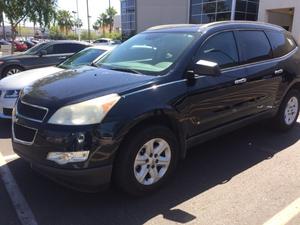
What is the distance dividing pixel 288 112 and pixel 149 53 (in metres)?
2.87

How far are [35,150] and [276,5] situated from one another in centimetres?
2922

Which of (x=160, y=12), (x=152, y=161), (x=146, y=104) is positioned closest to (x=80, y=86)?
(x=146, y=104)

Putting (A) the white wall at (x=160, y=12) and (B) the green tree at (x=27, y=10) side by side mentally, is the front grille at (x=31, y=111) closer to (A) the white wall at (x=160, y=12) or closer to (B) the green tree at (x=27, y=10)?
(B) the green tree at (x=27, y=10)

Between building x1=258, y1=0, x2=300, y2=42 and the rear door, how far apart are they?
79.3ft

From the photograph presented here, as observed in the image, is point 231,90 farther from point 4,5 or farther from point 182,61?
point 4,5

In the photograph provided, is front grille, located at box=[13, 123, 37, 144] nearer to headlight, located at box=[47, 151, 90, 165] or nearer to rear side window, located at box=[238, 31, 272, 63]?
headlight, located at box=[47, 151, 90, 165]

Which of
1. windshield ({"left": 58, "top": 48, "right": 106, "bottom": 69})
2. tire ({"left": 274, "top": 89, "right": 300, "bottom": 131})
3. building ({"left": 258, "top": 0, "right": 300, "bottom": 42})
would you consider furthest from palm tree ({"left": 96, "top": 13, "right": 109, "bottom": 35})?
tire ({"left": 274, "top": 89, "right": 300, "bottom": 131})

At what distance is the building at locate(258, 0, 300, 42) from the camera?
27.7 meters

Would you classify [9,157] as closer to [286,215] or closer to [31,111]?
[31,111]

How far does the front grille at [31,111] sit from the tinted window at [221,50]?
1.84 meters

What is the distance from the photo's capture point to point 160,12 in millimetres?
45625

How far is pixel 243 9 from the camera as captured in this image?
32.4 meters

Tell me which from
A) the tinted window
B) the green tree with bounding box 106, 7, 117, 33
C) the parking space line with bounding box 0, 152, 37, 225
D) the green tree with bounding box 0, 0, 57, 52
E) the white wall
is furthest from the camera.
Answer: the green tree with bounding box 106, 7, 117, 33

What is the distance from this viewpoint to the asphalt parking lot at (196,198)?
3.43m
